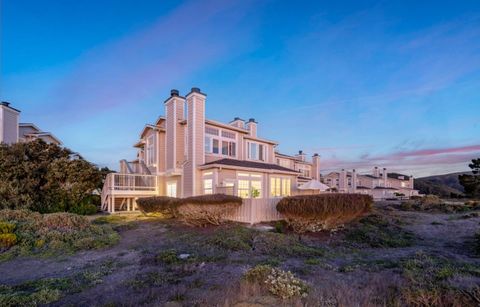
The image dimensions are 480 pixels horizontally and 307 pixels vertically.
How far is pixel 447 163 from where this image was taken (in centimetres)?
2844

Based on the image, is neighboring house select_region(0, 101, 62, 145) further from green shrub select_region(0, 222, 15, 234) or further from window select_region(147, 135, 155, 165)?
green shrub select_region(0, 222, 15, 234)

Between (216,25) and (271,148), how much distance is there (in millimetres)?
12000

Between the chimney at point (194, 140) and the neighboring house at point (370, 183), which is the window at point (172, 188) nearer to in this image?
the chimney at point (194, 140)

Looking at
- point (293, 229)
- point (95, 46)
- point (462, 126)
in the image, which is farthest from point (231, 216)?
point (462, 126)

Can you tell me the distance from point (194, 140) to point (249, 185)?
4.61 metres

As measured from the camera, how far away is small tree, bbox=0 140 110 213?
14547 mm

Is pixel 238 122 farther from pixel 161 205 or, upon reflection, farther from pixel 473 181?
pixel 473 181

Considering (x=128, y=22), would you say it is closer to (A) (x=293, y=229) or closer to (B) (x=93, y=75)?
(B) (x=93, y=75)

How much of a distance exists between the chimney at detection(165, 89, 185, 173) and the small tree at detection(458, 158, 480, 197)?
133ft

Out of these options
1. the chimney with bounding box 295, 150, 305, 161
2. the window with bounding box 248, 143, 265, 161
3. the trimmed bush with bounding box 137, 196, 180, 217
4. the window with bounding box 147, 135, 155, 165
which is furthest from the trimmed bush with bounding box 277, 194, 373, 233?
the chimney with bounding box 295, 150, 305, 161

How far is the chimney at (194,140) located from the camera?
1579 cm

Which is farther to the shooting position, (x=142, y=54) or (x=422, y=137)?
(x=422, y=137)

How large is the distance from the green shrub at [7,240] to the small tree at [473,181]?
47540 mm

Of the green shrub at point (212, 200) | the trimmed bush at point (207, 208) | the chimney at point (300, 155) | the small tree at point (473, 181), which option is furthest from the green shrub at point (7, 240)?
the small tree at point (473, 181)
